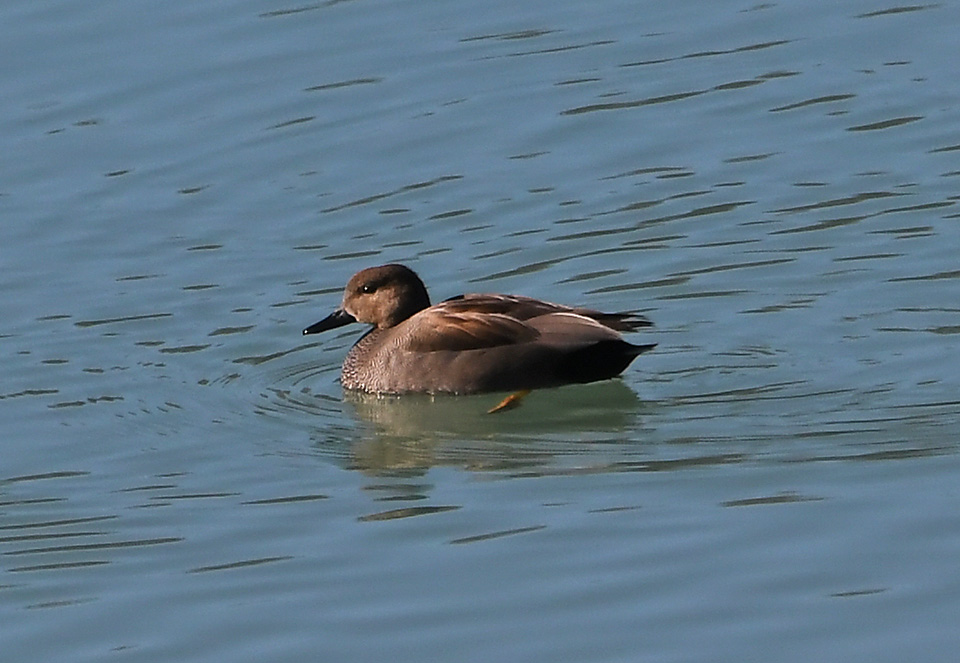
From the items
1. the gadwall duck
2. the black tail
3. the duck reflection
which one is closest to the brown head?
the gadwall duck

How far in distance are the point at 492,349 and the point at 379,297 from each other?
0.97 metres

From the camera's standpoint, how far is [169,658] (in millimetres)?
7363

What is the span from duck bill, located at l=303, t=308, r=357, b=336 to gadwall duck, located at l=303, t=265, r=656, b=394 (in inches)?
0.7

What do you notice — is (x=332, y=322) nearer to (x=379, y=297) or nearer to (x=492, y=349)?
(x=379, y=297)

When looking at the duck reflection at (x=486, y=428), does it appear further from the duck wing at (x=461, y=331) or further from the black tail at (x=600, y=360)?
the duck wing at (x=461, y=331)

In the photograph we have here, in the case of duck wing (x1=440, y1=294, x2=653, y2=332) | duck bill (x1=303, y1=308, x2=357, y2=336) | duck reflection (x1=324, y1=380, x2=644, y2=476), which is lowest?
duck reflection (x1=324, y1=380, x2=644, y2=476)

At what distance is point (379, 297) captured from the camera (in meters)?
12.0

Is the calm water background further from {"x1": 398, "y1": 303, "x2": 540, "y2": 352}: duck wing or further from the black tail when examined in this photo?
{"x1": 398, "y1": 303, "x2": 540, "y2": 352}: duck wing

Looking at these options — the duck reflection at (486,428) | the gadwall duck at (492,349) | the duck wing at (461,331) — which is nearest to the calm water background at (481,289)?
the duck reflection at (486,428)

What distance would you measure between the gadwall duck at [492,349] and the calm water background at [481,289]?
0.15 meters

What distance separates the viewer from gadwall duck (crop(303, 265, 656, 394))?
11.1m

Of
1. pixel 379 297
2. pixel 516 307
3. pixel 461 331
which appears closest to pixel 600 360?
pixel 516 307

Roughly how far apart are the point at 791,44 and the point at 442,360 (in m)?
5.53

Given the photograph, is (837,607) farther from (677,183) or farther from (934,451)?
(677,183)
